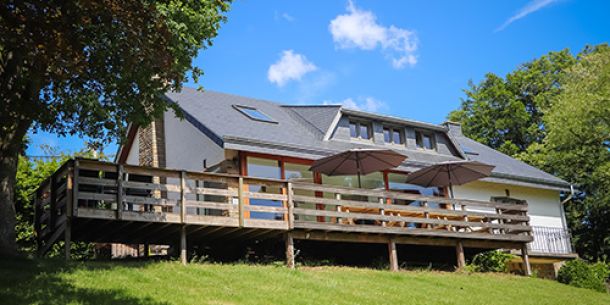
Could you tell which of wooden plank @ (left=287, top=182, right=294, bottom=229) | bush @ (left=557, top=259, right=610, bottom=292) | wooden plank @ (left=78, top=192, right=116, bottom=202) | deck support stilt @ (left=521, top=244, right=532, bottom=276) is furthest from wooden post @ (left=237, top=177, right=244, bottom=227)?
bush @ (left=557, top=259, right=610, bottom=292)

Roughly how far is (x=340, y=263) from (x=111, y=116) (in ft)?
27.6

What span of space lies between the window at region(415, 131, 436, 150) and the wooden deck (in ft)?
13.3

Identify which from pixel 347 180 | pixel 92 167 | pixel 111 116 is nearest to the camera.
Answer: pixel 92 167

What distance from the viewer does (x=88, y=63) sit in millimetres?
13594

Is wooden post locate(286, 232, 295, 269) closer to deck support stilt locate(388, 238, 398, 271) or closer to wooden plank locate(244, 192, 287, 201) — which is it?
wooden plank locate(244, 192, 287, 201)

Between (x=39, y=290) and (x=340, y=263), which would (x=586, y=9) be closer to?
(x=340, y=263)

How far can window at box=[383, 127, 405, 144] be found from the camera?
Answer: 24141 millimetres

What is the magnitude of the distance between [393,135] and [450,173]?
3752 mm

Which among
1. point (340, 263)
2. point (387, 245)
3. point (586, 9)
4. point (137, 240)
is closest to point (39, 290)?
point (137, 240)

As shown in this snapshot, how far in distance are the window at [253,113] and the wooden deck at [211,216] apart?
2791mm

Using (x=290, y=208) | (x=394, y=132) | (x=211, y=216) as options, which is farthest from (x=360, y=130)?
(x=211, y=216)

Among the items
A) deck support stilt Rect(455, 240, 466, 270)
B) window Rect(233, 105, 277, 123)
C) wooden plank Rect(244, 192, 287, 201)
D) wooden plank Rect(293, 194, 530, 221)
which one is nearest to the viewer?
wooden plank Rect(244, 192, 287, 201)

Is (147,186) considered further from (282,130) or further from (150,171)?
(282,130)

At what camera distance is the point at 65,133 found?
50.9 feet
